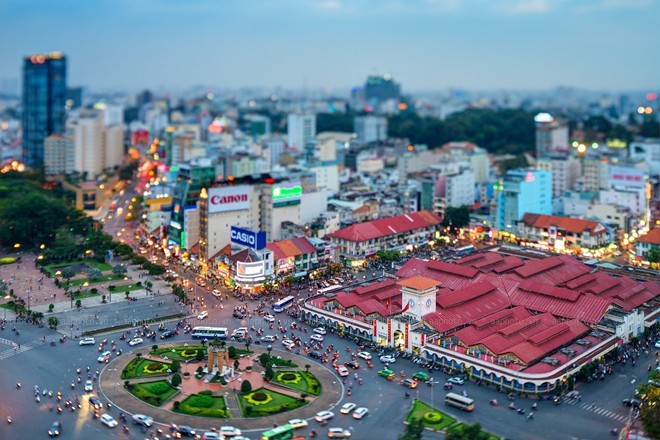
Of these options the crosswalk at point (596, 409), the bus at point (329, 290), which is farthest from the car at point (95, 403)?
the crosswalk at point (596, 409)

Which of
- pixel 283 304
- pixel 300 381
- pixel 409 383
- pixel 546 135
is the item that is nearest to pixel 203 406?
pixel 300 381

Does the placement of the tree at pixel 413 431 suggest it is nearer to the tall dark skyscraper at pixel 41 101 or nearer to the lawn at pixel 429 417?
the lawn at pixel 429 417

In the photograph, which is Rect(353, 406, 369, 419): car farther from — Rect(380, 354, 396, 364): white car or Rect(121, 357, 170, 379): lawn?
Rect(121, 357, 170, 379): lawn

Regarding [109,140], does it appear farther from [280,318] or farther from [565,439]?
[565,439]

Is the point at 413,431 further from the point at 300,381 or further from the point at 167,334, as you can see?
the point at 167,334

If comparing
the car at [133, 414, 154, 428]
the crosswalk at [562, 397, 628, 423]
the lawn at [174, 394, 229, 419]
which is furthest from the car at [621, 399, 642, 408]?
the car at [133, 414, 154, 428]

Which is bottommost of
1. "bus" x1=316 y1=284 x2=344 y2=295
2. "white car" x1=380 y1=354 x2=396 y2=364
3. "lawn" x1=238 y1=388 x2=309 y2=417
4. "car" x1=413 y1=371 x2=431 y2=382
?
"lawn" x1=238 y1=388 x2=309 y2=417
